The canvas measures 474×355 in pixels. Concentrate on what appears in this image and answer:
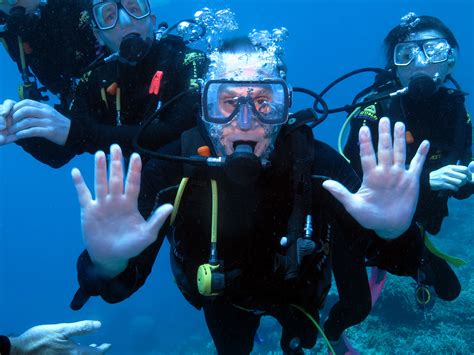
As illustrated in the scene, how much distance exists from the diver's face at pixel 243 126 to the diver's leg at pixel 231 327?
5.78ft

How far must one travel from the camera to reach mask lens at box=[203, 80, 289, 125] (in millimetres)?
2857

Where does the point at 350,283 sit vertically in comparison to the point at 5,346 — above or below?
below

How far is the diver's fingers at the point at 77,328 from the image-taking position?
2553 mm

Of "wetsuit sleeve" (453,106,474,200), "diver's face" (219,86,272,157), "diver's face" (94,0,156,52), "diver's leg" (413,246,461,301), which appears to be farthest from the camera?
"diver's leg" (413,246,461,301)

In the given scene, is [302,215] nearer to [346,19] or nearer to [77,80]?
[77,80]

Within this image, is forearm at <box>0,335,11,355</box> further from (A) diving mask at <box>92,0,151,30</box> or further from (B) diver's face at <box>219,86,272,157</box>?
(A) diving mask at <box>92,0,151,30</box>

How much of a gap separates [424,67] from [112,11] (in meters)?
3.35

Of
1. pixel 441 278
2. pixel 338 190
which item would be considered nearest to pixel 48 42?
Answer: pixel 338 190

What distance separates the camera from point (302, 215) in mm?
2842

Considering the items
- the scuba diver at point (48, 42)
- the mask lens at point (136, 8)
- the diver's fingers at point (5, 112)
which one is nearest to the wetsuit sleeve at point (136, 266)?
the diver's fingers at point (5, 112)

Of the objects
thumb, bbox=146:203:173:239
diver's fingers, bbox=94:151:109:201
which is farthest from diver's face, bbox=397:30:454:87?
diver's fingers, bbox=94:151:109:201

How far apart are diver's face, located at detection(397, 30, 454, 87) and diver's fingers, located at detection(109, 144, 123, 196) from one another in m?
3.61

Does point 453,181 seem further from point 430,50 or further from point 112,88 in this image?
point 112,88

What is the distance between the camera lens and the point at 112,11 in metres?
4.10
